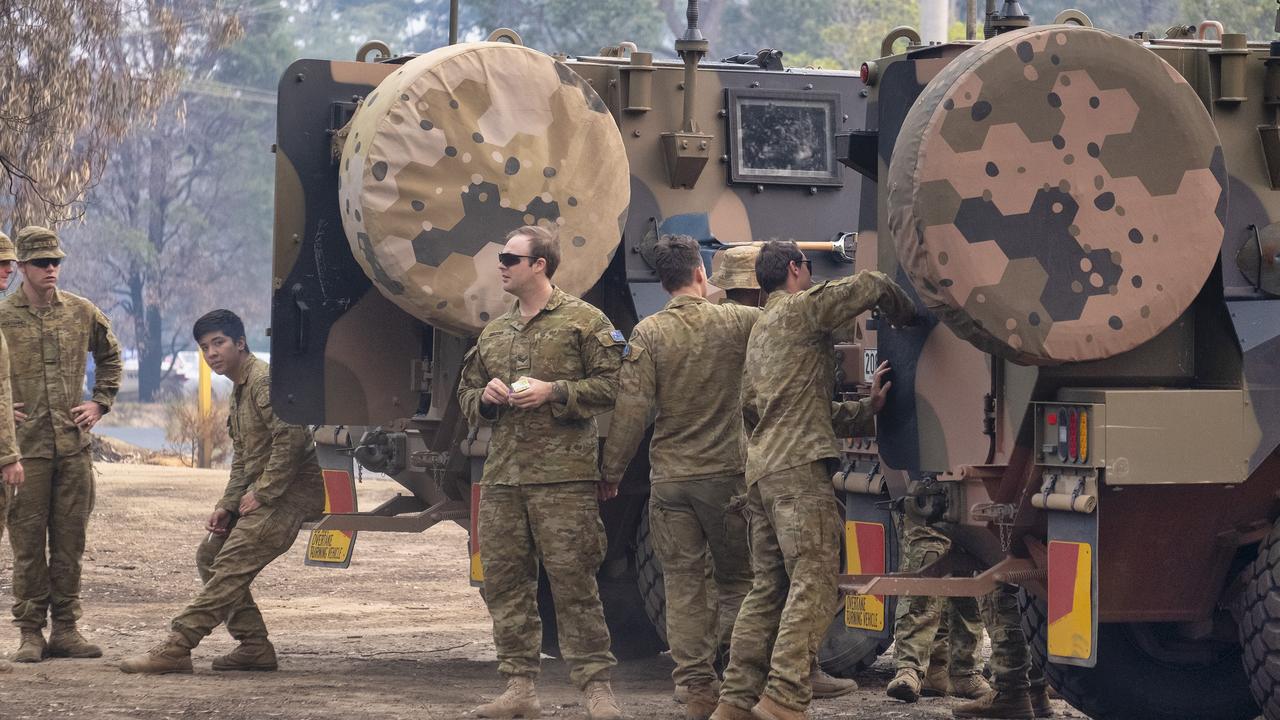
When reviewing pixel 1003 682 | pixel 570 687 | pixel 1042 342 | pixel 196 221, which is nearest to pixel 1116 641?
pixel 1003 682

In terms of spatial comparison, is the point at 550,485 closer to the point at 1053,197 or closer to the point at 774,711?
the point at 774,711

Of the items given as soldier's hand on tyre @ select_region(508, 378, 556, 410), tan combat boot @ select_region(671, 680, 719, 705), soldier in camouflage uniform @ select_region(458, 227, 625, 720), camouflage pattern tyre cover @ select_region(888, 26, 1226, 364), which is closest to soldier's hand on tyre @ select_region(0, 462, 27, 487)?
soldier in camouflage uniform @ select_region(458, 227, 625, 720)

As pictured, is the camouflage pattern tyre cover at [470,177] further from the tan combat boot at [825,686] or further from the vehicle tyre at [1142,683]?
the vehicle tyre at [1142,683]

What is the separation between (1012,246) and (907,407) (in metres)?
1.01

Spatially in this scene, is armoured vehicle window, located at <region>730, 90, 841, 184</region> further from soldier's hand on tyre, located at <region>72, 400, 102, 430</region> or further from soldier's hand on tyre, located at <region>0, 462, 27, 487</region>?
soldier's hand on tyre, located at <region>0, 462, 27, 487</region>

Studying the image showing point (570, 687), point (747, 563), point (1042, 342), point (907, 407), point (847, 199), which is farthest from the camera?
point (847, 199)

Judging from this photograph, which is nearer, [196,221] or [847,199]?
[847,199]

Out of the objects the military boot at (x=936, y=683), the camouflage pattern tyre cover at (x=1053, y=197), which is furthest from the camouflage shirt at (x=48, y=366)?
the camouflage pattern tyre cover at (x=1053, y=197)

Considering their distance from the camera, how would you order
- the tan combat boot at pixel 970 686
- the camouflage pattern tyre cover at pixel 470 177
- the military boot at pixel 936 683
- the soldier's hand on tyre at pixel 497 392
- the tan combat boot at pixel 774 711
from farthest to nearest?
the military boot at pixel 936 683
the tan combat boot at pixel 970 686
the camouflage pattern tyre cover at pixel 470 177
the soldier's hand on tyre at pixel 497 392
the tan combat boot at pixel 774 711

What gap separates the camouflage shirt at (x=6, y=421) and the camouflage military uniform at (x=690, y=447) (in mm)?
2847

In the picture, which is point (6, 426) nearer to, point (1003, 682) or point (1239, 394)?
point (1003, 682)

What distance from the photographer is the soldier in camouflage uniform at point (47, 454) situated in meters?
9.77

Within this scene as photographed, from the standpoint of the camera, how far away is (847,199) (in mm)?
9758

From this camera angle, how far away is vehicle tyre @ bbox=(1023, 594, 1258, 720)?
758 centimetres
